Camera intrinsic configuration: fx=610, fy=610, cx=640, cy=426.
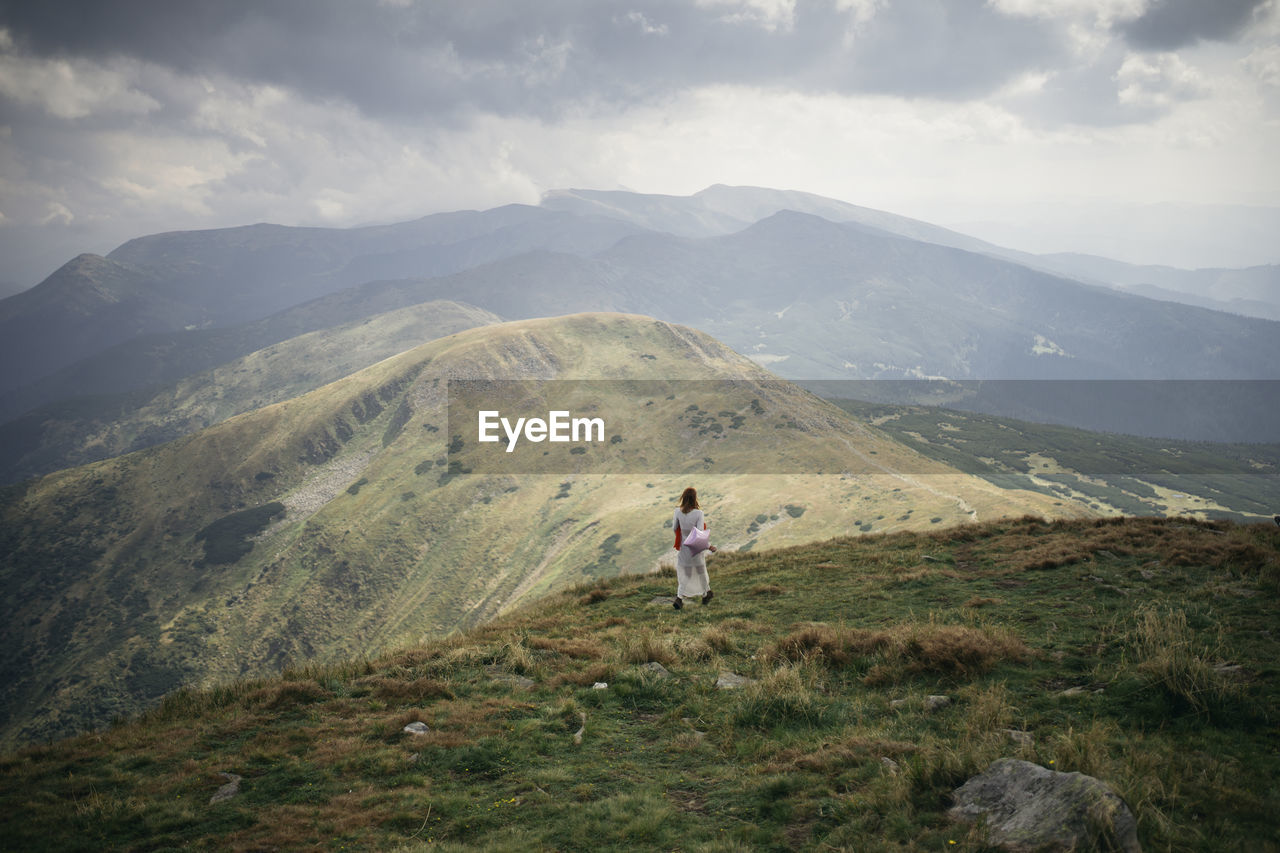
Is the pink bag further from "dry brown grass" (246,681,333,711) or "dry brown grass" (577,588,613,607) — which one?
"dry brown grass" (246,681,333,711)

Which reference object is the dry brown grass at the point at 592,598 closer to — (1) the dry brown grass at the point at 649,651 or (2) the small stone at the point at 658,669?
(1) the dry brown grass at the point at 649,651

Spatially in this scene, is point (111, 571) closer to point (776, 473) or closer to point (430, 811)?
point (776, 473)

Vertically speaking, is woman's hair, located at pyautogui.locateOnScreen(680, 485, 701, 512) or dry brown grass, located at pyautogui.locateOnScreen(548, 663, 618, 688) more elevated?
woman's hair, located at pyautogui.locateOnScreen(680, 485, 701, 512)

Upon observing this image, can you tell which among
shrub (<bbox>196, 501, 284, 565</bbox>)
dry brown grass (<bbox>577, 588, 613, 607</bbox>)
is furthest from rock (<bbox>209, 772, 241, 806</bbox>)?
shrub (<bbox>196, 501, 284, 565</bbox>)

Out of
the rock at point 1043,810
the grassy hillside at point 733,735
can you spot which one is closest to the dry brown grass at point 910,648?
the grassy hillside at point 733,735

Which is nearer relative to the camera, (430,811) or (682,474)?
(430,811)

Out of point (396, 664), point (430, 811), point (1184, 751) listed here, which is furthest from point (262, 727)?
point (1184, 751)

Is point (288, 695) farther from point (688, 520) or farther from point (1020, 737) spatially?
point (1020, 737)
